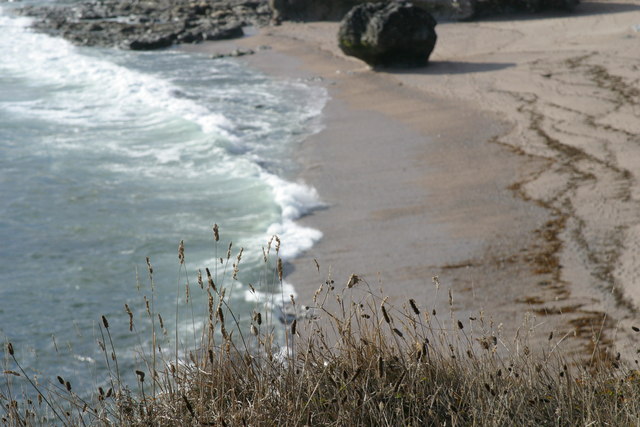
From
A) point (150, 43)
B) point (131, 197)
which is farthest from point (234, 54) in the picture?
point (131, 197)

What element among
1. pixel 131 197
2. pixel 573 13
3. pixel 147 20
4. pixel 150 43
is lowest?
pixel 131 197

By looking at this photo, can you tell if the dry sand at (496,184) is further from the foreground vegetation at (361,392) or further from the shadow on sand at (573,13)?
the shadow on sand at (573,13)

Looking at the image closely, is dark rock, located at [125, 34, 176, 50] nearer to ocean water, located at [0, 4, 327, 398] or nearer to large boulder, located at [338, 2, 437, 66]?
ocean water, located at [0, 4, 327, 398]

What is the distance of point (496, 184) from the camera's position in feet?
29.2

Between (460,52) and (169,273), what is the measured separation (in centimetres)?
1106

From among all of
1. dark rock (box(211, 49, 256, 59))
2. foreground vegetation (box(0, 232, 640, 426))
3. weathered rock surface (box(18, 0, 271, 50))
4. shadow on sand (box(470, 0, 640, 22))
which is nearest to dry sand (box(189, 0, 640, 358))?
foreground vegetation (box(0, 232, 640, 426))

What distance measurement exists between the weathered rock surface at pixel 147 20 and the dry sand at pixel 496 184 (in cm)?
783

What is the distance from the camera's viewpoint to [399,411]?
3320 mm

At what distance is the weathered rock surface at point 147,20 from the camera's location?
22.3m

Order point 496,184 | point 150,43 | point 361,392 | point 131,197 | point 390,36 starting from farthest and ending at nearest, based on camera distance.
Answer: point 150,43
point 390,36
point 131,197
point 496,184
point 361,392

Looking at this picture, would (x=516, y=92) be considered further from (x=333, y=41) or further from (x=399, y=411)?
(x=399, y=411)

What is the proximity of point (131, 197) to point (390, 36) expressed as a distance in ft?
24.6

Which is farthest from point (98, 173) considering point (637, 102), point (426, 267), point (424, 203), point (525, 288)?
point (637, 102)

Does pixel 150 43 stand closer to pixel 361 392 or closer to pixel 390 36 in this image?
pixel 390 36
